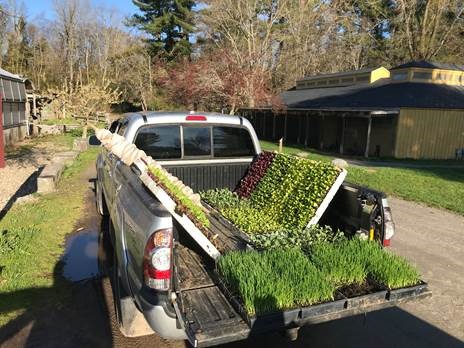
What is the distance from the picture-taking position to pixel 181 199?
3637 mm

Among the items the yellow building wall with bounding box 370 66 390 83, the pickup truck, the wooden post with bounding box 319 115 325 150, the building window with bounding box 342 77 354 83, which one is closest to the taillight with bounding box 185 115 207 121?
the pickup truck

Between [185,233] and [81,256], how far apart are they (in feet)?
8.90

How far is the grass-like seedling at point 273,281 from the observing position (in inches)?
107

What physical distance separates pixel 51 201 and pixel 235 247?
262 inches

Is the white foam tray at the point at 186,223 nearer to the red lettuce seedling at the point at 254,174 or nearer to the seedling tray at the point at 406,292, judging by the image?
the seedling tray at the point at 406,292

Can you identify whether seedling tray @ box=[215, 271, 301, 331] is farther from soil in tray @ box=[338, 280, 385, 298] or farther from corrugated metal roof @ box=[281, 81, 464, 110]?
corrugated metal roof @ box=[281, 81, 464, 110]

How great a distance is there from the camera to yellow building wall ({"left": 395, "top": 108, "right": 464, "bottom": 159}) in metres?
22.1

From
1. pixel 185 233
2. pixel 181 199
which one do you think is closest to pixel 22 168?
pixel 185 233

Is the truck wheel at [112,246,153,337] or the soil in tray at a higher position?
the soil in tray

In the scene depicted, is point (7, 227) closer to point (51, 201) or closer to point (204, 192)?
point (51, 201)

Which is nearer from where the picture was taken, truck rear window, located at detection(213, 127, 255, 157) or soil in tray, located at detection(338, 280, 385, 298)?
soil in tray, located at detection(338, 280, 385, 298)

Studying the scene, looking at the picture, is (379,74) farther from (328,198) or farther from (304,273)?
(304,273)

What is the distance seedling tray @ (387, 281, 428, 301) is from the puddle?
3.75m

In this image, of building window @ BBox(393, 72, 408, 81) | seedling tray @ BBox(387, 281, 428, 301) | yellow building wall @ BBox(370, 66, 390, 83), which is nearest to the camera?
seedling tray @ BBox(387, 281, 428, 301)
